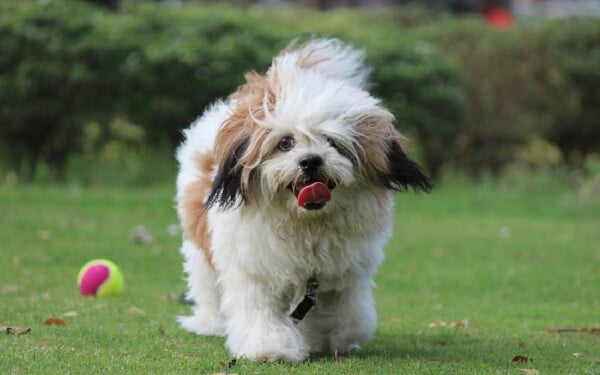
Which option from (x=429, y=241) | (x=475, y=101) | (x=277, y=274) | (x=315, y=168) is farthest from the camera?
(x=475, y=101)

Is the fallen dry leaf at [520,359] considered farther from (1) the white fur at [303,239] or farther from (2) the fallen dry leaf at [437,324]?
(2) the fallen dry leaf at [437,324]

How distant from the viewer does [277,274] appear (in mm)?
5469

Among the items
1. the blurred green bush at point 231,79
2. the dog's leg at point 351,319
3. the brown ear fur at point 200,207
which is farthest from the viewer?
the blurred green bush at point 231,79

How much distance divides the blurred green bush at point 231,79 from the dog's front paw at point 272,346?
8988 millimetres

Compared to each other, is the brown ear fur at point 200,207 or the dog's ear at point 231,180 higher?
the dog's ear at point 231,180

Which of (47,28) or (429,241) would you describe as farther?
(47,28)

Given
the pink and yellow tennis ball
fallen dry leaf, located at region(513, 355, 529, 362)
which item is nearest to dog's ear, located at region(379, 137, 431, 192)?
Result: fallen dry leaf, located at region(513, 355, 529, 362)

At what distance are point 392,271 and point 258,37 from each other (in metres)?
6.20

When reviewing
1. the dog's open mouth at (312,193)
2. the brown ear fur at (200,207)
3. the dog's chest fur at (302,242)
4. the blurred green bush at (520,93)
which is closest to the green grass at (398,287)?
the dog's chest fur at (302,242)

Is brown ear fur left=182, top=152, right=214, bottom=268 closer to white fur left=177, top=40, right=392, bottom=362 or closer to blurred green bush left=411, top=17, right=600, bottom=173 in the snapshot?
white fur left=177, top=40, right=392, bottom=362

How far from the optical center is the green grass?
541cm

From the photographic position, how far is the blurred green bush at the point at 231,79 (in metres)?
14.1

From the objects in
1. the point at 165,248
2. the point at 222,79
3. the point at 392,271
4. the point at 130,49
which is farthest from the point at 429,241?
the point at 130,49

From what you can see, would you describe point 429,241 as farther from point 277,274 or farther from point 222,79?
point 277,274
